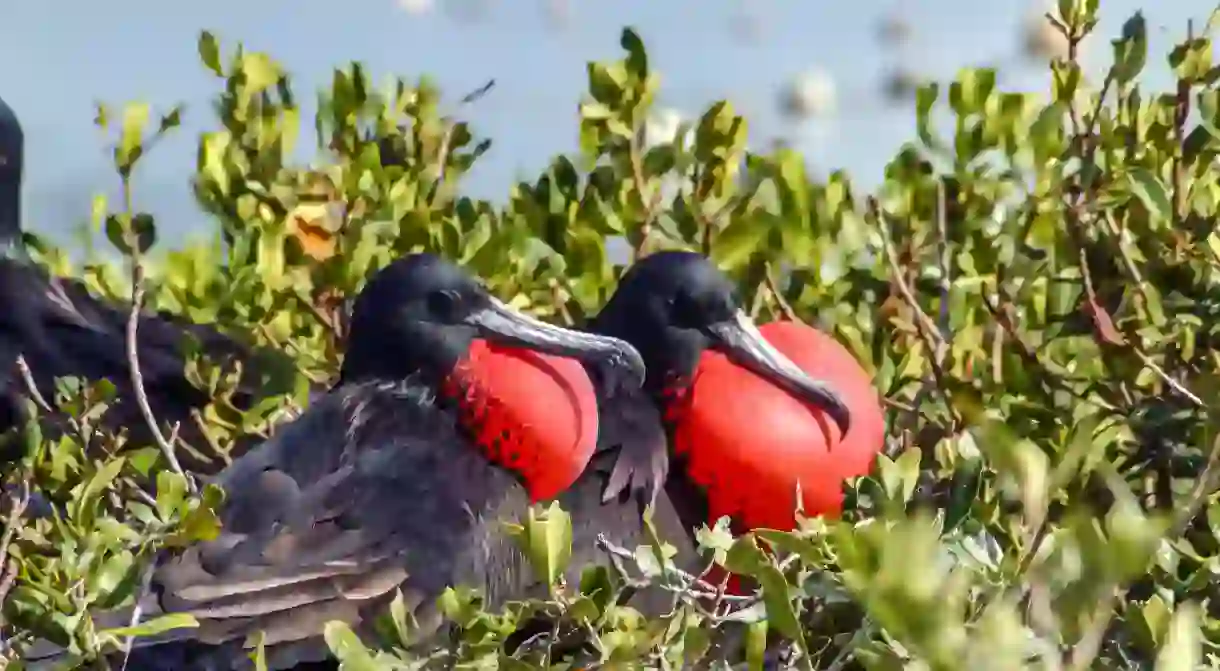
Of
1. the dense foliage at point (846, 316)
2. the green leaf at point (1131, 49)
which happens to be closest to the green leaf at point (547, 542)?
the dense foliage at point (846, 316)

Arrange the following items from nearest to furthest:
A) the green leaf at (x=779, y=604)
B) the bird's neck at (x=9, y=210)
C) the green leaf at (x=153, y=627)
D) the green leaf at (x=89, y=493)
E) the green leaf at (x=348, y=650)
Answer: the green leaf at (x=779, y=604)
the green leaf at (x=348, y=650)
the green leaf at (x=153, y=627)
the green leaf at (x=89, y=493)
the bird's neck at (x=9, y=210)

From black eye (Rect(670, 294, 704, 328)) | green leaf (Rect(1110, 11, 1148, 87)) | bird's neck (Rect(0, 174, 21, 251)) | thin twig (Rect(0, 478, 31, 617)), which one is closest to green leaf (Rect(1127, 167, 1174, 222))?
green leaf (Rect(1110, 11, 1148, 87))

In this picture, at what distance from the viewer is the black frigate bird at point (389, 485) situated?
7.40 ft

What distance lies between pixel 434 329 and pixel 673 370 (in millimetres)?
435

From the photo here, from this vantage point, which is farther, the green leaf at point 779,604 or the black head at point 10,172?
the black head at point 10,172

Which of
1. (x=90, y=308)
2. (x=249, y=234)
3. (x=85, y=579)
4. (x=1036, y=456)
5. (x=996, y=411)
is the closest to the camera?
(x=1036, y=456)

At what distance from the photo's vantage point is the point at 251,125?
2838 millimetres

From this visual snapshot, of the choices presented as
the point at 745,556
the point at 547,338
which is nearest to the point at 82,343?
the point at 547,338

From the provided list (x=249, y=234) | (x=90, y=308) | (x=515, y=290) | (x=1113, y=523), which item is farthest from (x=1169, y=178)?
(x=90, y=308)

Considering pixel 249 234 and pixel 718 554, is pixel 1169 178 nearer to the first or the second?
pixel 718 554

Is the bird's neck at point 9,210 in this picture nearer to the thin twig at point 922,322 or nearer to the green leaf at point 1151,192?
the thin twig at point 922,322

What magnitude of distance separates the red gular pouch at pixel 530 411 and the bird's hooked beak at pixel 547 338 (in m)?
0.04

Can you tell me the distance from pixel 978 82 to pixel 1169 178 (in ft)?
0.92

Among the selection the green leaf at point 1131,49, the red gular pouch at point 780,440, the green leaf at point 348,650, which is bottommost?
the red gular pouch at point 780,440
